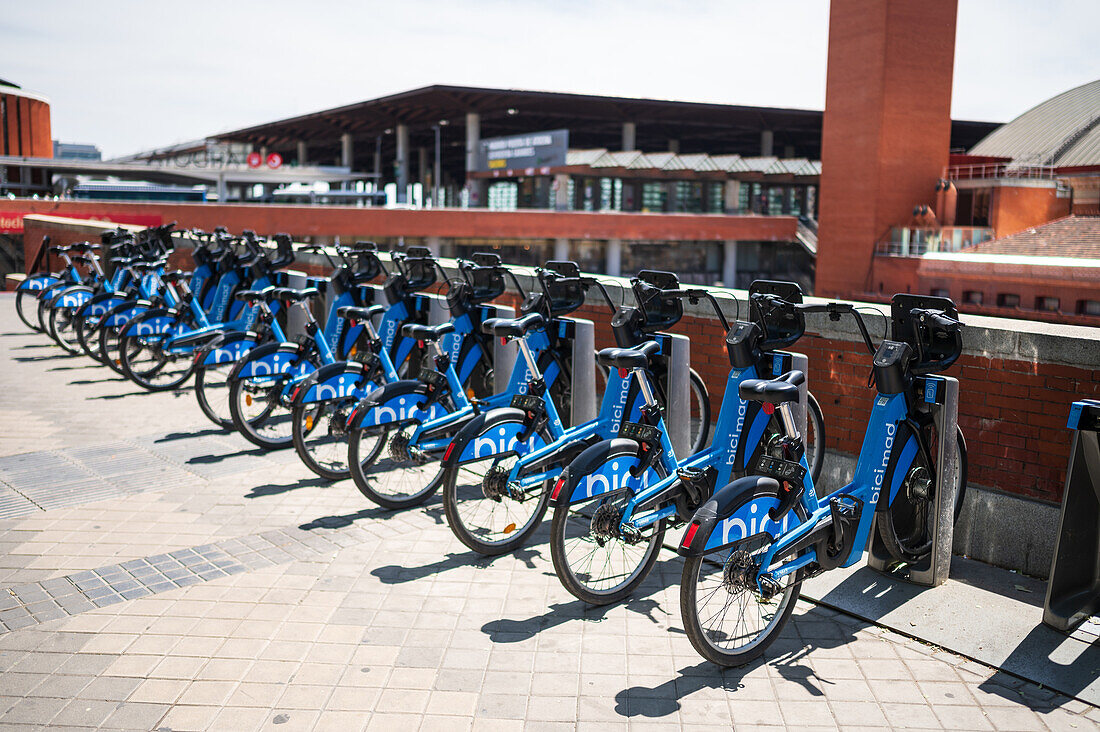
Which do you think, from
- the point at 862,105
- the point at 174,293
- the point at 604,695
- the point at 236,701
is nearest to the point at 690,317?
the point at 604,695

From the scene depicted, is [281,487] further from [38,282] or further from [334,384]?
[38,282]

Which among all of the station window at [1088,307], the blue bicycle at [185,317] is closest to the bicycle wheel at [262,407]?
the blue bicycle at [185,317]

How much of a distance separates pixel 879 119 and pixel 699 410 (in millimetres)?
40235

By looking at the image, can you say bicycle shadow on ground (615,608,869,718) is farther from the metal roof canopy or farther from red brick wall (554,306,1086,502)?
the metal roof canopy

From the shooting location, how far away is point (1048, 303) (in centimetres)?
3381

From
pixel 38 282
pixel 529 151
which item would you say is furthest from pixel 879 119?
pixel 38 282

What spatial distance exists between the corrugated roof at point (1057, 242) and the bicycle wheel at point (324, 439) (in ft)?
117

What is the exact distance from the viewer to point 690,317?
658cm

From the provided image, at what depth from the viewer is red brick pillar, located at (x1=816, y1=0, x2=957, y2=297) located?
4159cm

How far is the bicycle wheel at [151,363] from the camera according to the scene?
29.9 ft

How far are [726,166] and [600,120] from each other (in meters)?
9.41

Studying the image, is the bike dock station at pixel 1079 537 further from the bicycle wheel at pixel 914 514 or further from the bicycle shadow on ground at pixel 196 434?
the bicycle shadow on ground at pixel 196 434

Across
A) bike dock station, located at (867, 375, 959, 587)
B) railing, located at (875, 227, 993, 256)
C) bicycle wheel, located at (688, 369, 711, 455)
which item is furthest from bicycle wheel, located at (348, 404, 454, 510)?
railing, located at (875, 227, 993, 256)

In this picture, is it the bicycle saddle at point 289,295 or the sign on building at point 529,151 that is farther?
the sign on building at point 529,151
